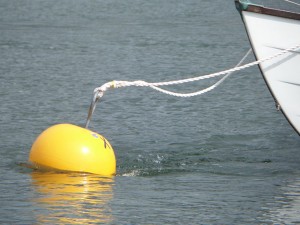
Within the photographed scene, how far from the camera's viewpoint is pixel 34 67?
2319cm

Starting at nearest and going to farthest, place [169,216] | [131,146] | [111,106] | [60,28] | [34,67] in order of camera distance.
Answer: [169,216] → [131,146] → [111,106] → [34,67] → [60,28]

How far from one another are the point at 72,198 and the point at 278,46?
3933 millimetres

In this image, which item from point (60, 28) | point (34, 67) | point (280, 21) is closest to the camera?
point (280, 21)

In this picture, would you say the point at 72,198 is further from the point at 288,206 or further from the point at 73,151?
the point at 288,206

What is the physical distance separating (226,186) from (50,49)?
47.8 feet

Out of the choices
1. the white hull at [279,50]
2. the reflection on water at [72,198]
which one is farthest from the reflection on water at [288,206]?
the white hull at [279,50]

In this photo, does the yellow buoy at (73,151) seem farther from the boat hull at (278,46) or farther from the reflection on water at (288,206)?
the boat hull at (278,46)

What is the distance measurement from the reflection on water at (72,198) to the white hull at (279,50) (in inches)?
114

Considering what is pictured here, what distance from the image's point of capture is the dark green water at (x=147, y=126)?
11242 millimetres

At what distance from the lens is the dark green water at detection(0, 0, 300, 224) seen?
1124 cm

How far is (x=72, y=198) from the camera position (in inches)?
453

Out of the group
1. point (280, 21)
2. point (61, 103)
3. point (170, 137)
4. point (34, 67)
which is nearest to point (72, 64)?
point (34, 67)

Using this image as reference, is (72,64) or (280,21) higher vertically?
(280,21)

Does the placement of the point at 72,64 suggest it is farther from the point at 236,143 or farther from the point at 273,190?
the point at 273,190
